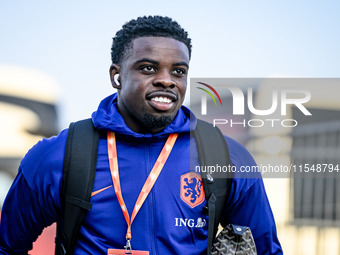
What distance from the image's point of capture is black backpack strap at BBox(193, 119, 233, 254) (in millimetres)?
2523

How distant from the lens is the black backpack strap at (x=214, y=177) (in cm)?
252

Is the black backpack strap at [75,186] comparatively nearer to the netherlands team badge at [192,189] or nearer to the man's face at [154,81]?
the man's face at [154,81]

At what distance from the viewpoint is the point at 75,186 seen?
8.09ft

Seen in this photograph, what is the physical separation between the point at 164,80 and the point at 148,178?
0.50 metres

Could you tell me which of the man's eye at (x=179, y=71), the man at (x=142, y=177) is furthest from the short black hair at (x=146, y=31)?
the man's eye at (x=179, y=71)

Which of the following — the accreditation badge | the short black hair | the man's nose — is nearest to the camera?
the accreditation badge

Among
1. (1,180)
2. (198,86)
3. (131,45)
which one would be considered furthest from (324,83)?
(131,45)

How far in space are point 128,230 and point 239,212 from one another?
64 centimetres

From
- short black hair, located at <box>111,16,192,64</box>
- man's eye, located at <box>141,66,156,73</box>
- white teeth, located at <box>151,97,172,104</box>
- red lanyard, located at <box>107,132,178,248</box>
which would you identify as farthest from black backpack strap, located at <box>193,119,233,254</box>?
short black hair, located at <box>111,16,192,64</box>

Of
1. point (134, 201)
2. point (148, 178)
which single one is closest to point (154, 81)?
point (148, 178)

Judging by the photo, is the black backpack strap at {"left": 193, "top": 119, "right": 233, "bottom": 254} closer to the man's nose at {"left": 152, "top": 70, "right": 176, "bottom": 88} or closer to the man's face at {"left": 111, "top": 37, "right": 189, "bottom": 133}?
the man's face at {"left": 111, "top": 37, "right": 189, "bottom": 133}

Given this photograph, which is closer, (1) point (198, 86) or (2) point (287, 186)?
(1) point (198, 86)

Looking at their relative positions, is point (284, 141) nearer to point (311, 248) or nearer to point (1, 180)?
point (311, 248)

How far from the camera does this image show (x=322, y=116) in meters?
7.04
